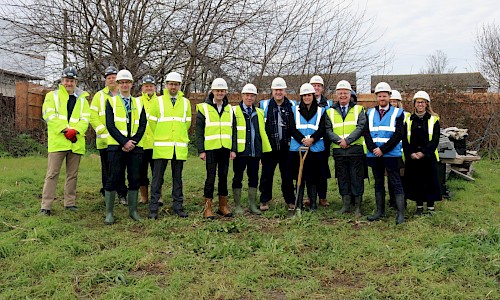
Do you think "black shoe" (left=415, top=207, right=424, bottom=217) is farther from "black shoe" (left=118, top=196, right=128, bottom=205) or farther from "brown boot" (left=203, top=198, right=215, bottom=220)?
"black shoe" (left=118, top=196, right=128, bottom=205)

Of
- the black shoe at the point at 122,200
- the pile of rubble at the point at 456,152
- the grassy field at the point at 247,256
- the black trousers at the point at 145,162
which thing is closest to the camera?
the grassy field at the point at 247,256

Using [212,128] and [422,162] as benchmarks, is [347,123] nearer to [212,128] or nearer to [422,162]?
[422,162]

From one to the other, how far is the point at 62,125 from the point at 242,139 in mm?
2609

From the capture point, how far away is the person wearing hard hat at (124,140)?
239 inches

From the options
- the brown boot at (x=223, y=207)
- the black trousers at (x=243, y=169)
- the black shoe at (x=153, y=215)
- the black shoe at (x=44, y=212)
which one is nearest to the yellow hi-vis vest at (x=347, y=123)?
the black trousers at (x=243, y=169)

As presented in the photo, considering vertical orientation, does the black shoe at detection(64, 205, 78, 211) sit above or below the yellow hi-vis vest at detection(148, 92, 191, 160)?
below

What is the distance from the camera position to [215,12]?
12742mm

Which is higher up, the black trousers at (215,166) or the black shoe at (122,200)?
the black trousers at (215,166)

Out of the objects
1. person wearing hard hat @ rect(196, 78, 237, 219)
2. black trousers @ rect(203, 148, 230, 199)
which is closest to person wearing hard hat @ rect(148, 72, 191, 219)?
person wearing hard hat @ rect(196, 78, 237, 219)

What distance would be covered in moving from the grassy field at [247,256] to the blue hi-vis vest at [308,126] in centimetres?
99

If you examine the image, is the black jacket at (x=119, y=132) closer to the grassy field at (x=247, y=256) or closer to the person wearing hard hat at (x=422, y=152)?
the grassy field at (x=247, y=256)

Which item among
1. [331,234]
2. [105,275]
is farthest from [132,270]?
[331,234]

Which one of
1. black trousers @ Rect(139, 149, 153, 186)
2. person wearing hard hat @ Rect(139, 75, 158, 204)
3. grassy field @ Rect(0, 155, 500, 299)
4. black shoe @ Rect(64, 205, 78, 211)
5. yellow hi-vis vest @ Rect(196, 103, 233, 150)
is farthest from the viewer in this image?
black trousers @ Rect(139, 149, 153, 186)

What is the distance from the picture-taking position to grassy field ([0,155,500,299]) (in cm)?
382
